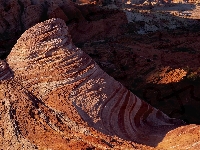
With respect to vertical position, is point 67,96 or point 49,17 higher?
point 67,96

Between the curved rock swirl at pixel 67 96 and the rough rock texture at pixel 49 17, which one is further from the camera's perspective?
the rough rock texture at pixel 49 17

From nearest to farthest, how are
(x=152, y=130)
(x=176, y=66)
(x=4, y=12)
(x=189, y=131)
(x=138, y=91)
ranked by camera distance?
(x=189, y=131) < (x=152, y=130) < (x=138, y=91) < (x=176, y=66) < (x=4, y=12)

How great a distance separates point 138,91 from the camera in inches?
532

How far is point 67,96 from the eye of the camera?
8.14m

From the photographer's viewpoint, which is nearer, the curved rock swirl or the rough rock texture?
the curved rock swirl

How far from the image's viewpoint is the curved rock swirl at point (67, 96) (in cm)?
750

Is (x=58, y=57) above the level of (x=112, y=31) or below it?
above

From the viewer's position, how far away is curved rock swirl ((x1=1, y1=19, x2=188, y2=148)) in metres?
7.50

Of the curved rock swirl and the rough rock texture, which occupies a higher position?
the curved rock swirl

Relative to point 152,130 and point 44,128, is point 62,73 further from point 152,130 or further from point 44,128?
point 152,130

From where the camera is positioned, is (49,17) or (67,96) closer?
(67,96)

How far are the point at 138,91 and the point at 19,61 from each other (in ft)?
19.3

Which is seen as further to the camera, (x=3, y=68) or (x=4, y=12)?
(x=4, y=12)

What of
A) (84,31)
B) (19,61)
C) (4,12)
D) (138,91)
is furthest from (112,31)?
(19,61)
